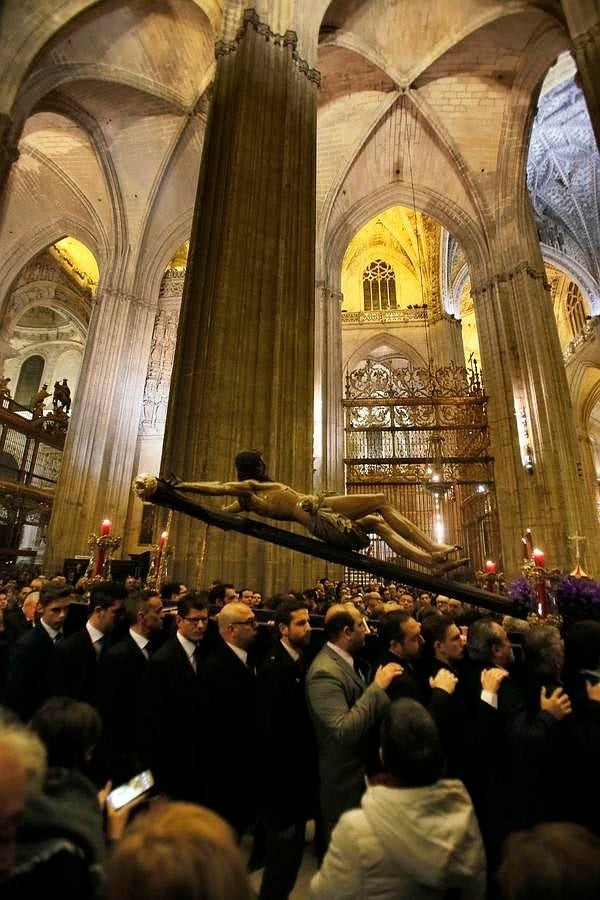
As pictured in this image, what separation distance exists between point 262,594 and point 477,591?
3.52 meters

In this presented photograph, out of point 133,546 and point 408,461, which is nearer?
point 408,461

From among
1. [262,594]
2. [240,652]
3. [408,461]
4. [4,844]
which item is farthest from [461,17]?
[4,844]

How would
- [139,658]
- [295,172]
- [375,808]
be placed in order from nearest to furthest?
[375,808]
[139,658]
[295,172]

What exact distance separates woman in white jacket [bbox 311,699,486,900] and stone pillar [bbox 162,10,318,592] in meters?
4.70

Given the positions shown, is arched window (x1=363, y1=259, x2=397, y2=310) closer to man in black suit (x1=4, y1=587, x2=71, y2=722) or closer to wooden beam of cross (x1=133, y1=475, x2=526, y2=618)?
wooden beam of cross (x1=133, y1=475, x2=526, y2=618)

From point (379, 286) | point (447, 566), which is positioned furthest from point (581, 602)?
point (379, 286)

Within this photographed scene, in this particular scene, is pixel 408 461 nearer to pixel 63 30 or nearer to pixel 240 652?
pixel 240 652

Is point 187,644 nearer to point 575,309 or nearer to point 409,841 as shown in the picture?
point 409,841

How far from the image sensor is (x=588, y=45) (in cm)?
801

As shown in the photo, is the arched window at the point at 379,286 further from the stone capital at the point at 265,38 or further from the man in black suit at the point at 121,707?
the man in black suit at the point at 121,707

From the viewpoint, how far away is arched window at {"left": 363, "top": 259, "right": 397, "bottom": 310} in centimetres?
2148

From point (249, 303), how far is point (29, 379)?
20.0 m

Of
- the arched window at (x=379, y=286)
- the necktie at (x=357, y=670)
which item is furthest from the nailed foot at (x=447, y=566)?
the arched window at (x=379, y=286)

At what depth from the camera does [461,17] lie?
12.0 m
